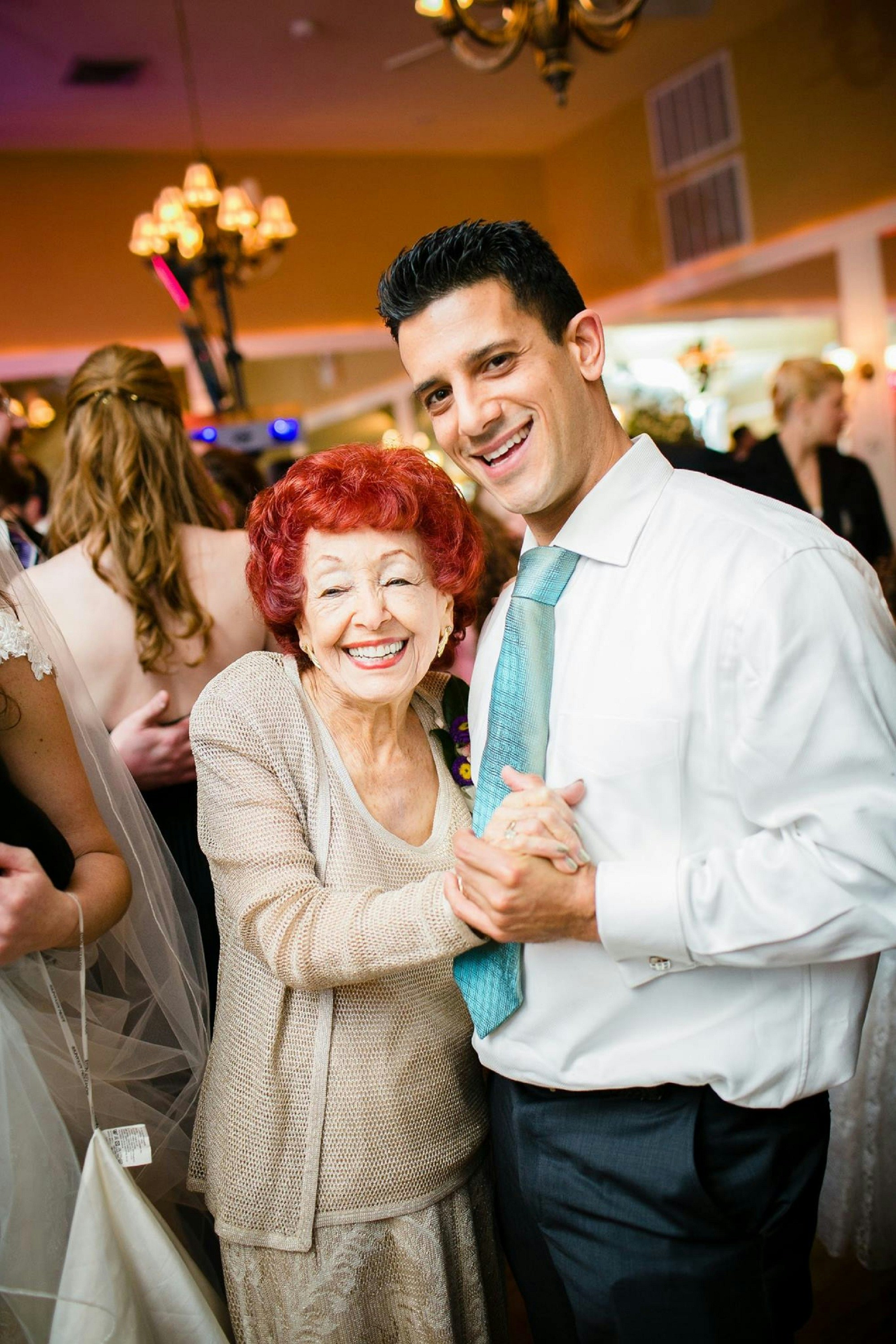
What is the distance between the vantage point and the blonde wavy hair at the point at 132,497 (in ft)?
7.06

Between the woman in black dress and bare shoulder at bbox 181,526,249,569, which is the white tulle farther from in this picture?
the woman in black dress

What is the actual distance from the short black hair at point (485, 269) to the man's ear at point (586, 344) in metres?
0.02

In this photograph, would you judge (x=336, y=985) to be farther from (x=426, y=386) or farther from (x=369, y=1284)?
(x=426, y=386)

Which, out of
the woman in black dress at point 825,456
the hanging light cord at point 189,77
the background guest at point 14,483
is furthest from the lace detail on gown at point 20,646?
the hanging light cord at point 189,77

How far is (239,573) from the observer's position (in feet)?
7.34

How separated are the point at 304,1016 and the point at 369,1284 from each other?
37 centimetres

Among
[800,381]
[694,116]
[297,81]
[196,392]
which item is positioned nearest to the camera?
[800,381]

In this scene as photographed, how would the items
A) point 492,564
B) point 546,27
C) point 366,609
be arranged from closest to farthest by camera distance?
point 366,609 → point 492,564 → point 546,27

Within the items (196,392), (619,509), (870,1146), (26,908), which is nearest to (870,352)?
(196,392)

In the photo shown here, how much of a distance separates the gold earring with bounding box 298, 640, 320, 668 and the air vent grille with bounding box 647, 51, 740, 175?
6.85 metres

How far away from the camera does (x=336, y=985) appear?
4.50ft

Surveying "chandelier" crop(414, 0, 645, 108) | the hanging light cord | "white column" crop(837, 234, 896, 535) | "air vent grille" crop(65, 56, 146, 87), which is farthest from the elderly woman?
"white column" crop(837, 234, 896, 535)

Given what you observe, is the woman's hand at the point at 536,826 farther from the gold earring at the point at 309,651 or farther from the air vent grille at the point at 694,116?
the air vent grille at the point at 694,116

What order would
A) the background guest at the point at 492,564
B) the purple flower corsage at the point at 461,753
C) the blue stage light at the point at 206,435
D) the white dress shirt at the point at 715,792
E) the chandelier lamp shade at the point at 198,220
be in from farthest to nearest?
the chandelier lamp shade at the point at 198,220 → the blue stage light at the point at 206,435 → the background guest at the point at 492,564 → the purple flower corsage at the point at 461,753 → the white dress shirt at the point at 715,792
